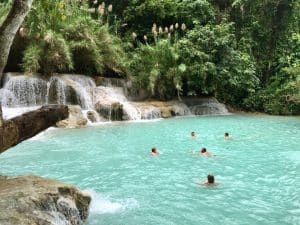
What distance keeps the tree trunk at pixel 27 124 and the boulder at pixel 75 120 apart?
29.8 feet

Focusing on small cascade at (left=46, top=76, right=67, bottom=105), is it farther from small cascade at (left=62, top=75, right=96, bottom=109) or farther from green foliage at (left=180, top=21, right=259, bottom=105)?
green foliage at (left=180, top=21, right=259, bottom=105)

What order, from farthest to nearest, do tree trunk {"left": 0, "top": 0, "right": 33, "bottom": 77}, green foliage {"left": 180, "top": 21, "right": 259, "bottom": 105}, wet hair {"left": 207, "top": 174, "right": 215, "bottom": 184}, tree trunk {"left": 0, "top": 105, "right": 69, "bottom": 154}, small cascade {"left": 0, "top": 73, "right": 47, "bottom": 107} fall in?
green foliage {"left": 180, "top": 21, "right": 259, "bottom": 105}
small cascade {"left": 0, "top": 73, "right": 47, "bottom": 107}
wet hair {"left": 207, "top": 174, "right": 215, "bottom": 184}
tree trunk {"left": 0, "top": 105, "right": 69, "bottom": 154}
tree trunk {"left": 0, "top": 0, "right": 33, "bottom": 77}

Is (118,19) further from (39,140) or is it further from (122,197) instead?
(122,197)

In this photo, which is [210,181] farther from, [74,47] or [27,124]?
[74,47]

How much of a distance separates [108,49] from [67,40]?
1.97 metres

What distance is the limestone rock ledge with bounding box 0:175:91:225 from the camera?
4.50 meters

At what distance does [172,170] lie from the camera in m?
9.12

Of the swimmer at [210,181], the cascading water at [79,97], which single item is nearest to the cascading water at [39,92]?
the cascading water at [79,97]

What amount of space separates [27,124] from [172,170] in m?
4.14

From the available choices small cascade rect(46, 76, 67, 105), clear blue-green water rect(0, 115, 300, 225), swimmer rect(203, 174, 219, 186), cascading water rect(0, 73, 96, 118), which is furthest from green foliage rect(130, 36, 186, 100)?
swimmer rect(203, 174, 219, 186)

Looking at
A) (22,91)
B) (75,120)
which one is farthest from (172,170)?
(22,91)

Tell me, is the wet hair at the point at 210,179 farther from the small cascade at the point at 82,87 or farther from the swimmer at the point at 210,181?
the small cascade at the point at 82,87

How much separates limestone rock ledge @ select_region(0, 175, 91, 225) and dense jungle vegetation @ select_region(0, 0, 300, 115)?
12.1 meters

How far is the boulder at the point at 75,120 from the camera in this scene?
14.9 meters
